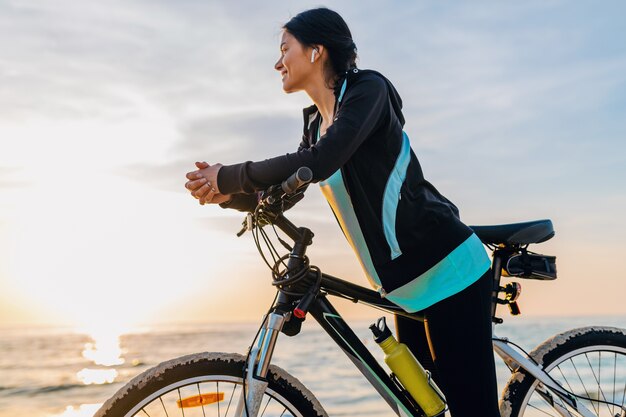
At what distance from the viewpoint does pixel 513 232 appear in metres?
3.09

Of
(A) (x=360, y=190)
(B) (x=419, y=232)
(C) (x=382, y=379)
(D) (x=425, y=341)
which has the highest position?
(A) (x=360, y=190)

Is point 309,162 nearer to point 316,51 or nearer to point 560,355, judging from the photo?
point 316,51

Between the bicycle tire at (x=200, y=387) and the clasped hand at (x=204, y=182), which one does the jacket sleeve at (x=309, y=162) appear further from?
the bicycle tire at (x=200, y=387)

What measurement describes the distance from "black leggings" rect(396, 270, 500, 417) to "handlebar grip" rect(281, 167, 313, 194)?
85 cm

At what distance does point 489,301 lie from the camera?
103 inches

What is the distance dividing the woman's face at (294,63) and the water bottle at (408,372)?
1.03 meters

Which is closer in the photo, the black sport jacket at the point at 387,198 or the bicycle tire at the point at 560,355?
the black sport jacket at the point at 387,198

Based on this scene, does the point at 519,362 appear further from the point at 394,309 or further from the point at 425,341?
the point at 394,309

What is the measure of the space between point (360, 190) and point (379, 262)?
Result: 29cm

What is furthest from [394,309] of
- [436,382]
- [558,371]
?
[558,371]

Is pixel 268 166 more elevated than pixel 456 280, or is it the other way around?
pixel 268 166

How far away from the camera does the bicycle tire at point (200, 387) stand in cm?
234

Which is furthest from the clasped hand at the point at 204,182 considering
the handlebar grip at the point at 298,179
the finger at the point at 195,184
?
the handlebar grip at the point at 298,179

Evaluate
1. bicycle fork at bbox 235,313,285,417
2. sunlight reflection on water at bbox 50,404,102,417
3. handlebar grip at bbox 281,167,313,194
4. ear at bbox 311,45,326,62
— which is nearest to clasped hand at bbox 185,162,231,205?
handlebar grip at bbox 281,167,313,194
